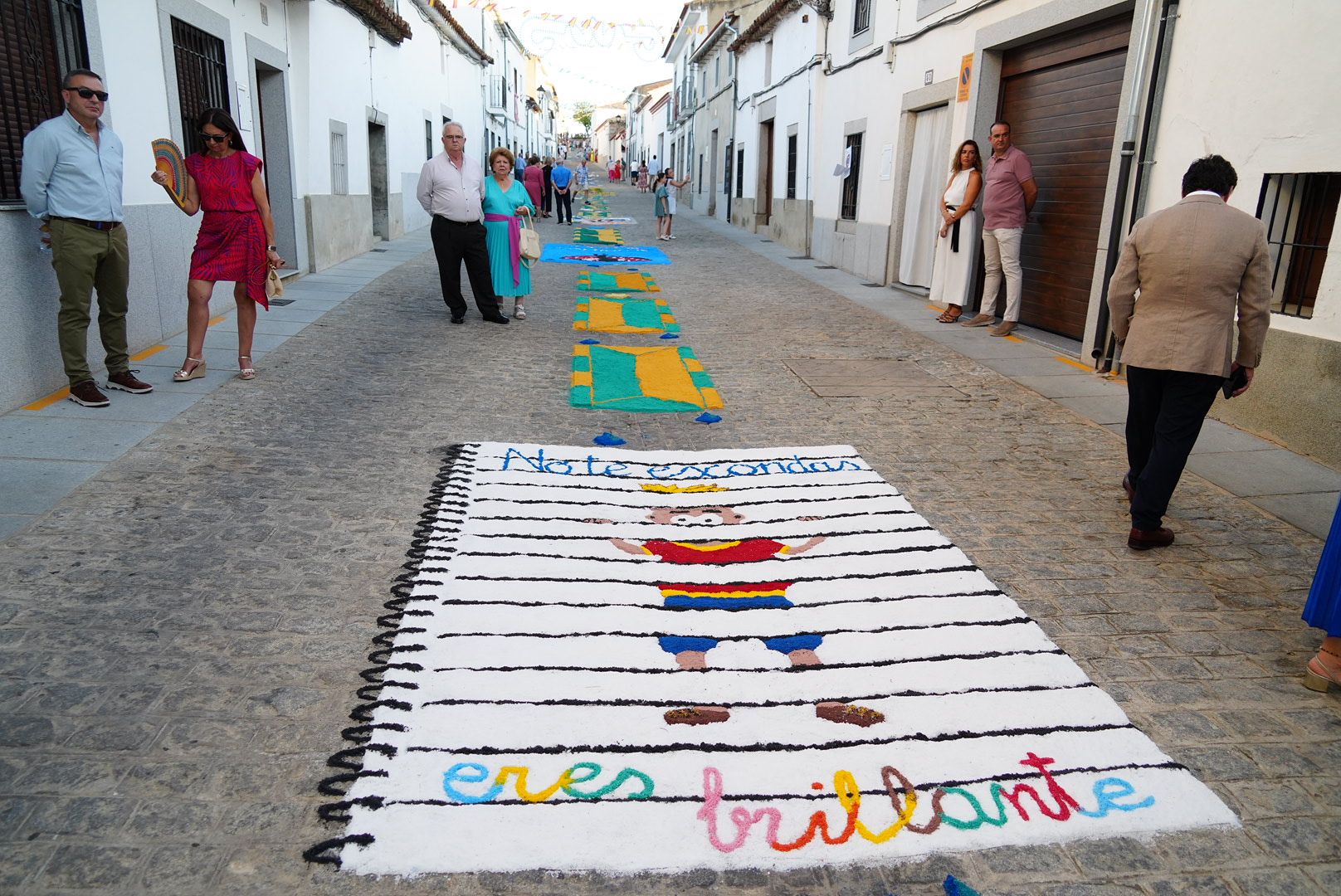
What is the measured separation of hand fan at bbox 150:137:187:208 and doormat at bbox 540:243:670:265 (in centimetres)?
842

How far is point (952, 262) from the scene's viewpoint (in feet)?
32.6

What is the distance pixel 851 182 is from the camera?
14.8 m

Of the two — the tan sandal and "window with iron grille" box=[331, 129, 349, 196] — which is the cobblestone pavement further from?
"window with iron grille" box=[331, 129, 349, 196]

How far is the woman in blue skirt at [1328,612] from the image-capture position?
284 cm

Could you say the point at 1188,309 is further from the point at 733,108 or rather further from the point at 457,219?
the point at 733,108

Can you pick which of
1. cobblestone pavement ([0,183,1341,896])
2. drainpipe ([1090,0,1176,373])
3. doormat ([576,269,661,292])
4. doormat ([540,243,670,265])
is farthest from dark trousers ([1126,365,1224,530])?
doormat ([540,243,670,265])

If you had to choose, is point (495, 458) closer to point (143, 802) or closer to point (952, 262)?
point (143, 802)

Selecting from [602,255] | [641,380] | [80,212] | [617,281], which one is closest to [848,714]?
[641,380]

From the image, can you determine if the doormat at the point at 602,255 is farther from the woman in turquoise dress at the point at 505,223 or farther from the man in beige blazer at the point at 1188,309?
the man in beige blazer at the point at 1188,309

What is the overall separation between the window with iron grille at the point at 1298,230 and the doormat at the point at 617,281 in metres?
7.31

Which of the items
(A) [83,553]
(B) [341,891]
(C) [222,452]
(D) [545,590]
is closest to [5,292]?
(C) [222,452]

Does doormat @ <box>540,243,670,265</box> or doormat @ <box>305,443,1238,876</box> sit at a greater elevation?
doormat @ <box>540,243,670,265</box>

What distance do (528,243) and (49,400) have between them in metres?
4.49

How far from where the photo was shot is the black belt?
16.7 feet
